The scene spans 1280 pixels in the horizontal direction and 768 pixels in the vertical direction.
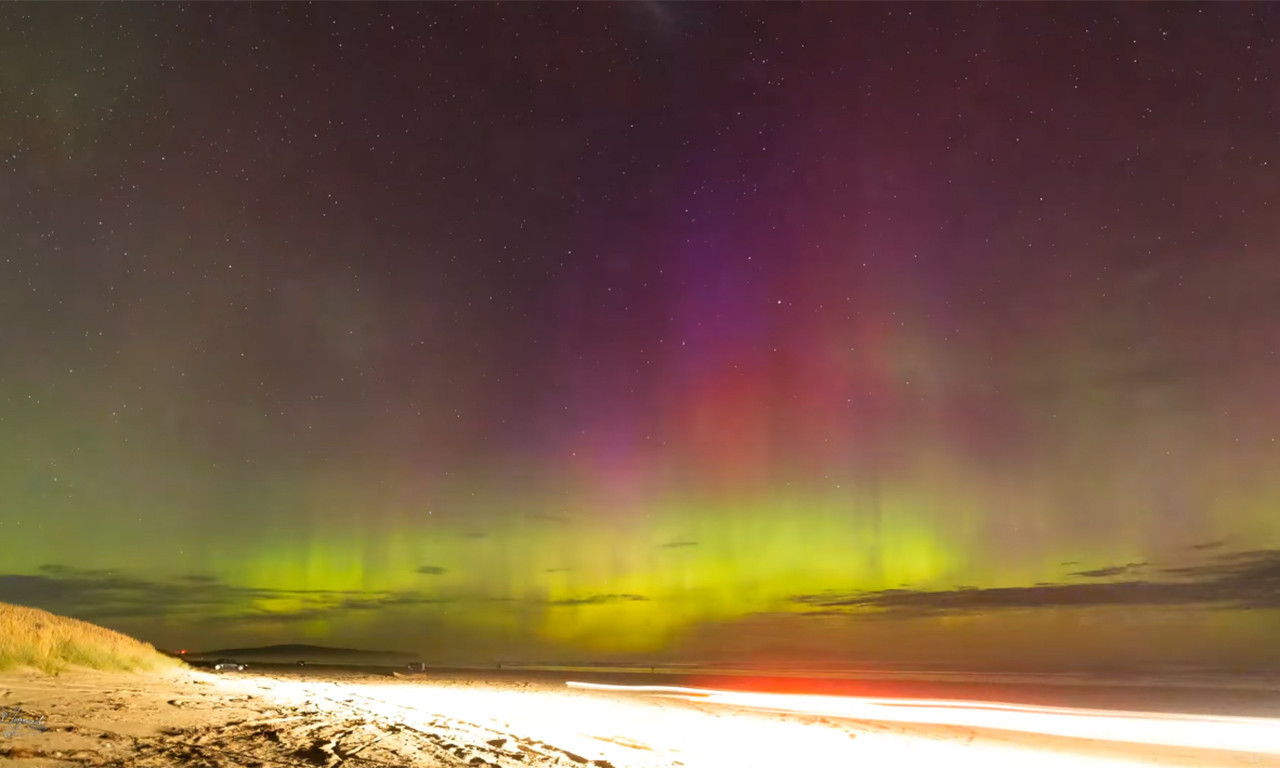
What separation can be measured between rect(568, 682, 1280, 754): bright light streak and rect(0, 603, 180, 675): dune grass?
20888 millimetres

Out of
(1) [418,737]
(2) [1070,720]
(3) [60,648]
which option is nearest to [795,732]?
(1) [418,737]

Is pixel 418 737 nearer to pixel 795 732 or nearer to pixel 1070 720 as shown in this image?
pixel 795 732

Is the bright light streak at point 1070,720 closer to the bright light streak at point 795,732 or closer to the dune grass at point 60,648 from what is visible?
the bright light streak at point 795,732

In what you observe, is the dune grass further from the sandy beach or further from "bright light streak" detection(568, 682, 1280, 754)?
"bright light streak" detection(568, 682, 1280, 754)

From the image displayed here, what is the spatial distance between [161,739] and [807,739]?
13.9 m

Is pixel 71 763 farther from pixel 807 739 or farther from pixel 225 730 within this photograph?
pixel 807 739

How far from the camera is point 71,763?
6773 millimetres

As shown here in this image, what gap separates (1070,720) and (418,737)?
24912mm

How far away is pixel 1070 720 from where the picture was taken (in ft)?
86.5

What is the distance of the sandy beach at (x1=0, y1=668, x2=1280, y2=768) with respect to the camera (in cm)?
830

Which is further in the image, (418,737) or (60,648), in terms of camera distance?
(60,648)

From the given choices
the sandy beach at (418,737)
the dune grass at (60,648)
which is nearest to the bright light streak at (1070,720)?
the sandy beach at (418,737)

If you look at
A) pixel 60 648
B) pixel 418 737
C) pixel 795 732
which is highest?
pixel 60 648

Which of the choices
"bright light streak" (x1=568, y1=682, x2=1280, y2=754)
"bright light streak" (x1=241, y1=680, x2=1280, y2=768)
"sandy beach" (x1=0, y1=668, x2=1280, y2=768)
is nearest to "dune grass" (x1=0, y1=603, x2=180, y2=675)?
"sandy beach" (x1=0, y1=668, x2=1280, y2=768)
